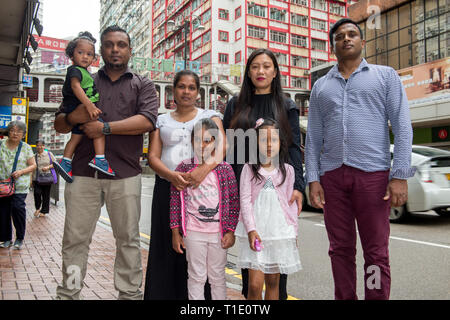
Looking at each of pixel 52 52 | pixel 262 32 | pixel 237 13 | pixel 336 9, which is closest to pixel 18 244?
pixel 52 52

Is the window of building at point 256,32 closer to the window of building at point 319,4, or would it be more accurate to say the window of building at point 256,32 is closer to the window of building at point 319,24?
the window of building at point 319,24

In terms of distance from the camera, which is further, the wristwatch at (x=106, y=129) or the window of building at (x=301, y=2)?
the window of building at (x=301, y=2)

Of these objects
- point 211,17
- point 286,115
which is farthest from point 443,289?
point 211,17

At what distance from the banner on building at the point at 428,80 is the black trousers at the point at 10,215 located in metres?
24.3

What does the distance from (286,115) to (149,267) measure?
63.1 inches

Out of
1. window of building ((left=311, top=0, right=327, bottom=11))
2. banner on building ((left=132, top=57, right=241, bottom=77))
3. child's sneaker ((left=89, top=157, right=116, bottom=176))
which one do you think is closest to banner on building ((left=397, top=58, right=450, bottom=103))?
banner on building ((left=132, top=57, right=241, bottom=77))

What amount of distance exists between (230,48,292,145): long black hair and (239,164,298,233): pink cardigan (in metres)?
0.30

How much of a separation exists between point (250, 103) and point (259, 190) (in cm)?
74

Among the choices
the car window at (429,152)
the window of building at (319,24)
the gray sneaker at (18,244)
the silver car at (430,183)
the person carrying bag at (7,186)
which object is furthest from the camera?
the window of building at (319,24)

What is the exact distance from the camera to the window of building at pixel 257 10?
164 ft

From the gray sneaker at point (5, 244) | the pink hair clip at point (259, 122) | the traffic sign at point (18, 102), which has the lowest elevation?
the gray sneaker at point (5, 244)

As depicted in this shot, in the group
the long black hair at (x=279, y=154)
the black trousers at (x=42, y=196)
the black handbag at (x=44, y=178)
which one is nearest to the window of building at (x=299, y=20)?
the black handbag at (x=44, y=178)

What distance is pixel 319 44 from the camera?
56062mm

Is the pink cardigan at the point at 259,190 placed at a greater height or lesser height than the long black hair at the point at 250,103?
lesser
